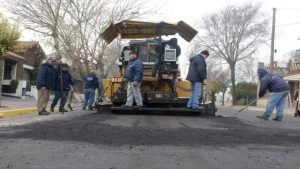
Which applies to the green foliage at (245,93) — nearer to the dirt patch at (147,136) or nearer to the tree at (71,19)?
the tree at (71,19)

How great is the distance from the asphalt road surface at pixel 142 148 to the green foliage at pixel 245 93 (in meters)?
49.4

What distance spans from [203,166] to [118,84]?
9258 mm

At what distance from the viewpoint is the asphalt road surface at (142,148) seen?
546 cm

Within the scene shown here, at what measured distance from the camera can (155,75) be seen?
1430cm

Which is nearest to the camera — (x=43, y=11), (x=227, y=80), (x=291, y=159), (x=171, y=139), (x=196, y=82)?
(x=291, y=159)

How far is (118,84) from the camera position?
14.5m

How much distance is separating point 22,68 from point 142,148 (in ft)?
114

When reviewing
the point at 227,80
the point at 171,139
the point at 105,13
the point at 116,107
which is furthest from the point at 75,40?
the point at 227,80

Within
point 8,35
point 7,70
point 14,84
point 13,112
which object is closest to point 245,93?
point 7,70

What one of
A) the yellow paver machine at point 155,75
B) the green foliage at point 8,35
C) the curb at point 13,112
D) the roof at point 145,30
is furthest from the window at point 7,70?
the yellow paver machine at point 155,75

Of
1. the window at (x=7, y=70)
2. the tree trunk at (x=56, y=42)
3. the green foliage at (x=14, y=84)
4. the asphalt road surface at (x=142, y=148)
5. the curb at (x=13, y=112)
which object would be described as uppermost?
the tree trunk at (x=56, y=42)

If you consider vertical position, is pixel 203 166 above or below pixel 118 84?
below

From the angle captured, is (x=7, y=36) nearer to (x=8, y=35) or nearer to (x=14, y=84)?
(x=8, y=35)

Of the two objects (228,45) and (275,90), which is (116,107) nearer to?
(275,90)
